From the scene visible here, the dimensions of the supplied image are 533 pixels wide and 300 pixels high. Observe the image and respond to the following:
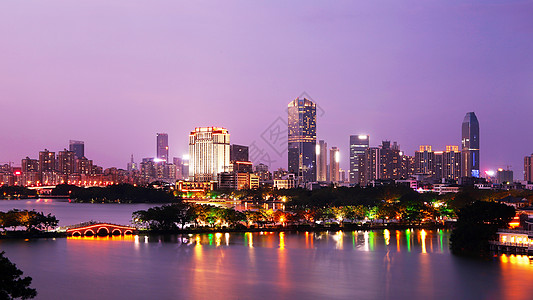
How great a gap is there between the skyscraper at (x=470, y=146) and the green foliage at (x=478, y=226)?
84172 millimetres

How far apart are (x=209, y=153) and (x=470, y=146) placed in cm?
4373

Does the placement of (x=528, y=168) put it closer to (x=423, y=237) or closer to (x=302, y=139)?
(x=302, y=139)

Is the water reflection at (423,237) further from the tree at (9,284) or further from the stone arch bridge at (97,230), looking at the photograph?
the tree at (9,284)

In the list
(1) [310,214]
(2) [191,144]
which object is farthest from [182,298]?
(2) [191,144]

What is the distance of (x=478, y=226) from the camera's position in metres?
25.2

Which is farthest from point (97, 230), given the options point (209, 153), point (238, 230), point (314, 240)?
point (209, 153)

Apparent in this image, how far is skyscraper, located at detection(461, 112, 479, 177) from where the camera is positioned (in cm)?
10738

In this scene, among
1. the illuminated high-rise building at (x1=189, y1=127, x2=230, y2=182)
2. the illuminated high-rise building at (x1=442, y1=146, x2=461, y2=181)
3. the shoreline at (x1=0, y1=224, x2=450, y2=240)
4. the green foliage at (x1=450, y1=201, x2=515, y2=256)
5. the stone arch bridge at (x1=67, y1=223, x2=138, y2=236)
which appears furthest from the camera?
the illuminated high-rise building at (x1=189, y1=127, x2=230, y2=182)

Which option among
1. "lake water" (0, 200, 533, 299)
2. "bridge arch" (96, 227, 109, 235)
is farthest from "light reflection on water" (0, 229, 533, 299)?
"bridge arch" (96, 227, 109, 235)

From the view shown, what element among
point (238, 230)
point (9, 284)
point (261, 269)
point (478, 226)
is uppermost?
point (478, 226)

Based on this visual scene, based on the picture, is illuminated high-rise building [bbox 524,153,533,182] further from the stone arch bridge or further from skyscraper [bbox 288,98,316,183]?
the stone arch bridge

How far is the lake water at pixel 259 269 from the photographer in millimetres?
18281

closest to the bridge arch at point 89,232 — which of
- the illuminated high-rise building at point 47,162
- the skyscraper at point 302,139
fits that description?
the skyscraper at point 302,139

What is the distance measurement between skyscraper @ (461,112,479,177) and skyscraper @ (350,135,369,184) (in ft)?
66.9
